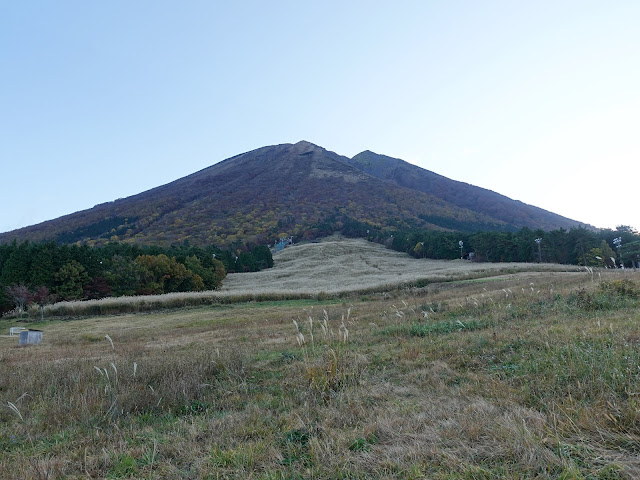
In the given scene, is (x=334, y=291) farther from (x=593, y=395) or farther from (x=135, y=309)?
(x=593, y=395)

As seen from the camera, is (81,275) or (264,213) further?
(264,213)

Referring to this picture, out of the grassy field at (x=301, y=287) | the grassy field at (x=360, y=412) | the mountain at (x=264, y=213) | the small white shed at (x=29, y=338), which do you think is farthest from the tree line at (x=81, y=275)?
the mountain at (x=264, y=213)

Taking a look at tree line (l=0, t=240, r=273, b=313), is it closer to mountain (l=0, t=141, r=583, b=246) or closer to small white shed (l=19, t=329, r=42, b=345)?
small white shed (l=19, t=329, r=42, b=345)

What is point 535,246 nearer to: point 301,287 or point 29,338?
point 301,287

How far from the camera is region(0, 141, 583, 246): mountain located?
122m

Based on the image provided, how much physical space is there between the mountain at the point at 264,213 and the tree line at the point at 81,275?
5261cm

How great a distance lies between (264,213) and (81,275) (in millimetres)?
96601

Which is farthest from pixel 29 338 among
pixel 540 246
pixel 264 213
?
pixel 264 213

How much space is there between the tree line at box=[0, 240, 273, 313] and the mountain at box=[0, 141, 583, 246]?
173ft

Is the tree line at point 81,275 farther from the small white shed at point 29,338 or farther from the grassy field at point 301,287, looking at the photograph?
the small white shed at point 29,338

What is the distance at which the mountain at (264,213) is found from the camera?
122438 mm

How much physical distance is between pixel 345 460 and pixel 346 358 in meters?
3.98

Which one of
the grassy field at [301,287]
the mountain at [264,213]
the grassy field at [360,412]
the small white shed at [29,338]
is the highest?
the mountain at [264,213]

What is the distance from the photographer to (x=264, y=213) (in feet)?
460
